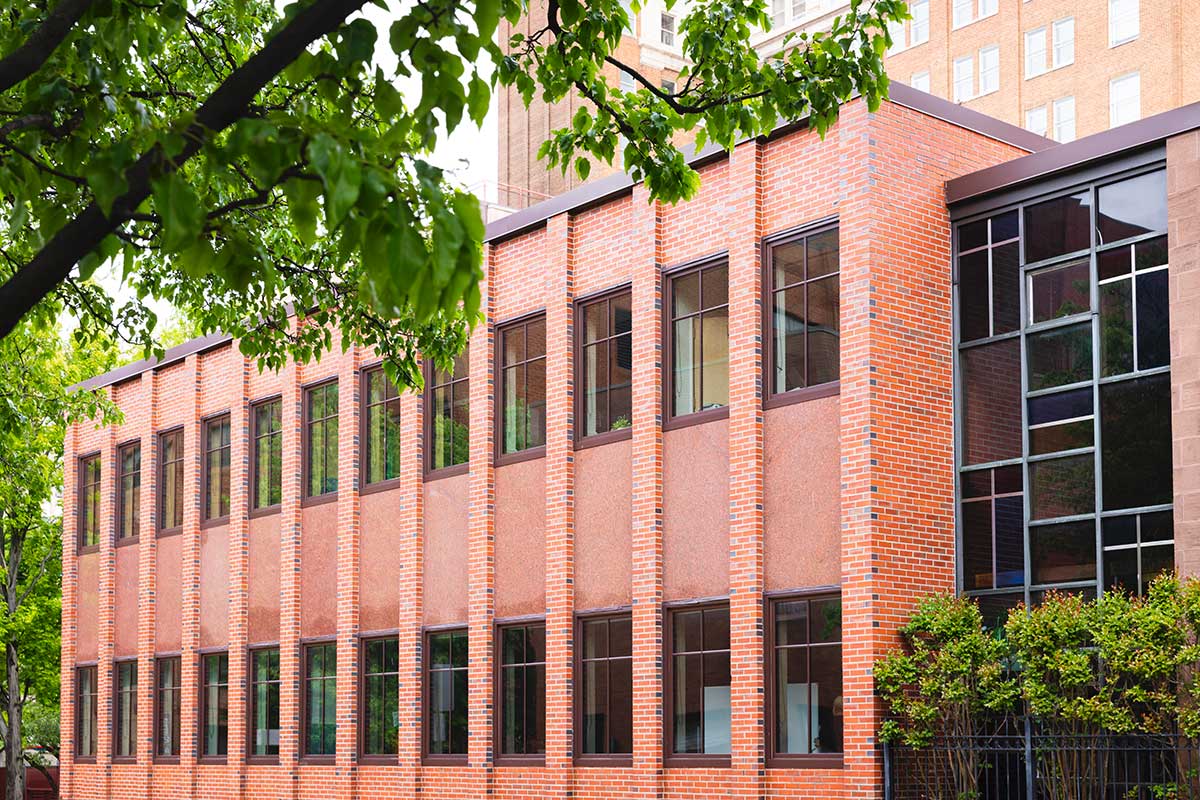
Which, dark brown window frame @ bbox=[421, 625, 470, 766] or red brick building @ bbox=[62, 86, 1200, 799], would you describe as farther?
dark brown window frame @ bbox=[421, 625, 470, 766]

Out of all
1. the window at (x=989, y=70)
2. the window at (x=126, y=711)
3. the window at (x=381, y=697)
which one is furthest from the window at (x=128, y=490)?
the window at (x=989, y=70)

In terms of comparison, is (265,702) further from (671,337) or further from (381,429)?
(671,337)

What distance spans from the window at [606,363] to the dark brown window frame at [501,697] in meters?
2.82

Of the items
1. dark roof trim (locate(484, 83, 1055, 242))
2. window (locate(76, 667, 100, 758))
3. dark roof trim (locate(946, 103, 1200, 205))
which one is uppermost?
dark roof trim (locate(484, 83, 1055, 242))

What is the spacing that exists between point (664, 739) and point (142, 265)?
28.6ft

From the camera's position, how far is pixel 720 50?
1070 cm

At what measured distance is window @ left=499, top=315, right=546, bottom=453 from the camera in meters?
23.3

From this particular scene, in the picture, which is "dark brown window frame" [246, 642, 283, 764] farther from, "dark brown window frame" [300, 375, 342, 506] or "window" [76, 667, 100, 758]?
"window" [76, 667, 100, 758]

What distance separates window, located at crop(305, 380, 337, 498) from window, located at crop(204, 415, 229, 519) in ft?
9.61

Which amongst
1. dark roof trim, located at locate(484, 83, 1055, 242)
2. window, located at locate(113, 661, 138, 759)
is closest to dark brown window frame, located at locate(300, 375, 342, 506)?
dark roof trim, located at locate(484, 83, 1055, 242)

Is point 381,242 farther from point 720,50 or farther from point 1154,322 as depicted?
point 1154,322

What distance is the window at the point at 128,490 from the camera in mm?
33406

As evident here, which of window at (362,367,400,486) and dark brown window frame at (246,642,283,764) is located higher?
window at (362,367,400,486)

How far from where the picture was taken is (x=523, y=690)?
22.9 m
